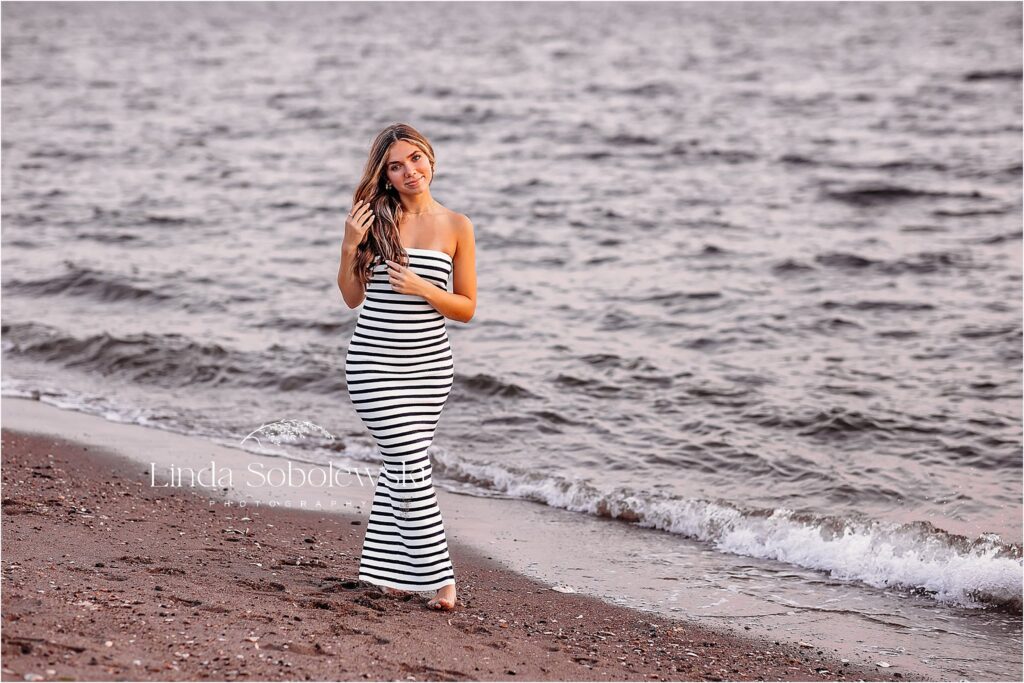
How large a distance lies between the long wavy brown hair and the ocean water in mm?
3258

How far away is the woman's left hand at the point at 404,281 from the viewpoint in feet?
16.3

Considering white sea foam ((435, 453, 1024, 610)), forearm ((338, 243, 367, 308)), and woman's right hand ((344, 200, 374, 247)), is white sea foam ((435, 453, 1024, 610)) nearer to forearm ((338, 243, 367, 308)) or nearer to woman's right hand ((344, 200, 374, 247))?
forearm ((338, 243, 367, 308))

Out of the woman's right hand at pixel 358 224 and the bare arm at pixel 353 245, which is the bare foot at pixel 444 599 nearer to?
the bare arm at pixel 353 245

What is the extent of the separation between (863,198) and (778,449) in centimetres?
1102

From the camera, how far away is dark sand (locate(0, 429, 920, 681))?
4.30 metres

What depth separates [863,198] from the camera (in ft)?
62.3

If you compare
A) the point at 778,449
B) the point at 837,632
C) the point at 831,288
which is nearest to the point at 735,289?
the point at 831,288

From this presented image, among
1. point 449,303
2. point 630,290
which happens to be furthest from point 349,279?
point 630,290

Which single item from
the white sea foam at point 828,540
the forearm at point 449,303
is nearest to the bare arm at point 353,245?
the forearm at point 449,303

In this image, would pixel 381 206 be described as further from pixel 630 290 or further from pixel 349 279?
pixel 630 290

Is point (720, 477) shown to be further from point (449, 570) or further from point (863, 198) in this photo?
point (863, 198)

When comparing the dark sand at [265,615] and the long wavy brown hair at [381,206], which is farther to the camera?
the long wavy brown hair at [381,206]

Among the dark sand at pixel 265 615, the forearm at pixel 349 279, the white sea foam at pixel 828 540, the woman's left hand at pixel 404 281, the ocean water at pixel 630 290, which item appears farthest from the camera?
the ocean water at pixel 630 290

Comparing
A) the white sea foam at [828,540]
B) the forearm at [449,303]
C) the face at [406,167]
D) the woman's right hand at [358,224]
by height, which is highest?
the face at [406,167]
